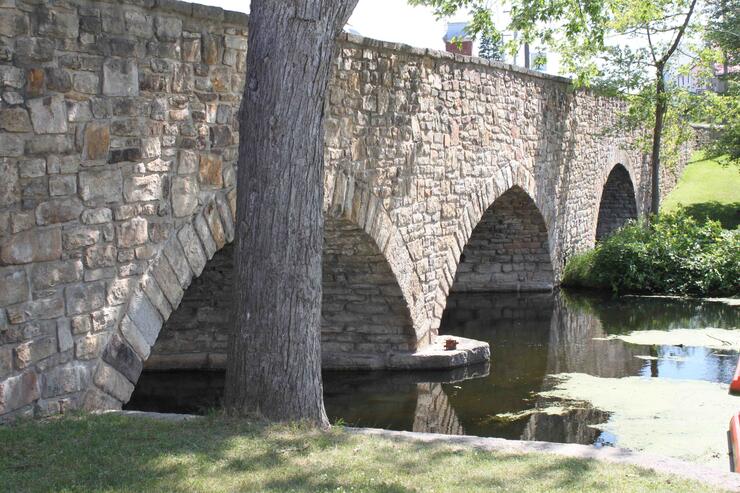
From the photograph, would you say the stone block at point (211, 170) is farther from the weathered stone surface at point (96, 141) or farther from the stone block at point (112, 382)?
the stone block at point (112, 382)

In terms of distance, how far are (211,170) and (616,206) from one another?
19351 millimetres

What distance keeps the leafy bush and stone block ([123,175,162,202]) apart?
11795mm

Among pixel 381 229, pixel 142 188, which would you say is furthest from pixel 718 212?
pixel 142 188

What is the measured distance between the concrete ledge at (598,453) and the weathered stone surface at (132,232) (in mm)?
1925

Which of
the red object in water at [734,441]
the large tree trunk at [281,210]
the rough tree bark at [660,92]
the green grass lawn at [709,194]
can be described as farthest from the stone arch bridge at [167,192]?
the green grass lawn at [709,194]

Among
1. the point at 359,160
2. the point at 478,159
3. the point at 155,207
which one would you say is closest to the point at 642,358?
the point at 478,159

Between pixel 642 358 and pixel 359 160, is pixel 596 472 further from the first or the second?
pixel 642 358

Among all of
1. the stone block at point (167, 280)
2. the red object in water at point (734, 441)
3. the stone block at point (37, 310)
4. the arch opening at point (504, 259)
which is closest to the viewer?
the stone block at point (37, 310)

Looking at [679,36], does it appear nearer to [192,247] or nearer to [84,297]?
[192,247]

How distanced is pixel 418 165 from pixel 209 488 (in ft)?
21.8

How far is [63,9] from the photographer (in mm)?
6121

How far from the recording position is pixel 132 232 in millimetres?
6773

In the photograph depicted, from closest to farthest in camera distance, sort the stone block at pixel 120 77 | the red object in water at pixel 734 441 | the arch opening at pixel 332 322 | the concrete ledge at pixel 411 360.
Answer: the stone block at pixel 120 77, the red object in water at pixel 734 441, the arch opening at pixel 332 322, the concrete ledge at pixel 411 360

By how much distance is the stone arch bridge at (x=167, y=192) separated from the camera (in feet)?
19.7
